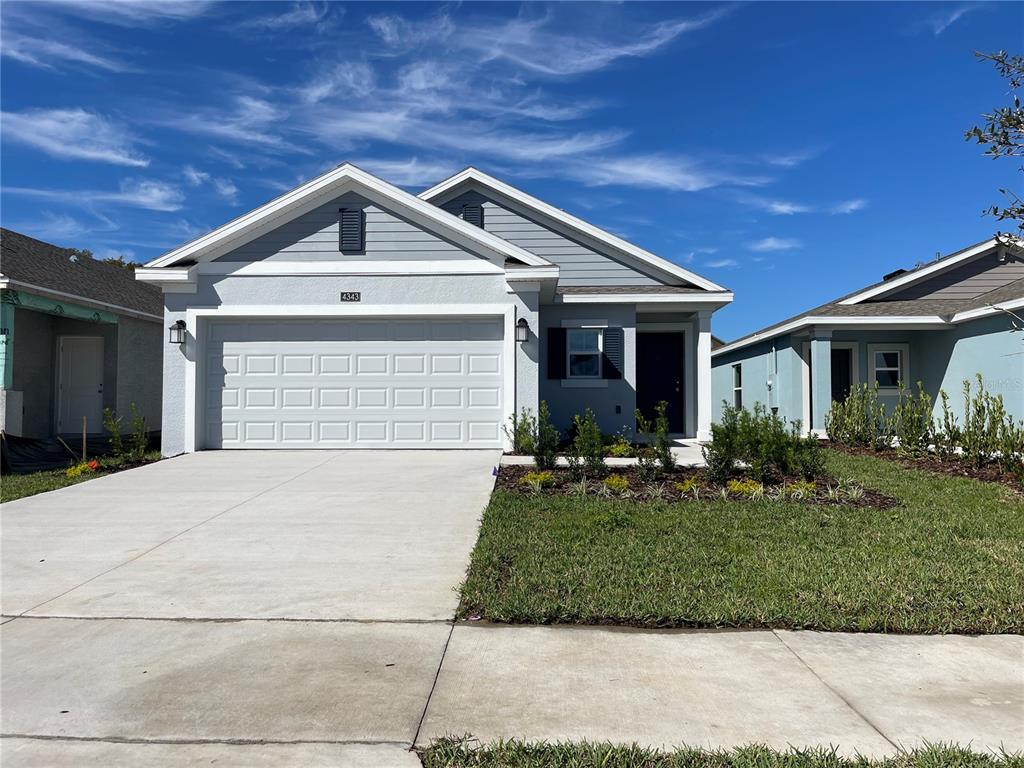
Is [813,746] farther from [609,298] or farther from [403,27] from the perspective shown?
[609,298]

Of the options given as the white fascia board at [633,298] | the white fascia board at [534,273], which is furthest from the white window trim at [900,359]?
the white fascia board at [534,273]

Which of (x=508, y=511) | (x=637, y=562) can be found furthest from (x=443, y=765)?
(x=508, y=511)

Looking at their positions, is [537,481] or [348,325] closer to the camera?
[537,481]

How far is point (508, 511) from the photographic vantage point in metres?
7.19

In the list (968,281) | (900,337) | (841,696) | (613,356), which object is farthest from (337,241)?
(968,281)

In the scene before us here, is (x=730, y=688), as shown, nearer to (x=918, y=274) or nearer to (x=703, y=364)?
(x=703, y=364)

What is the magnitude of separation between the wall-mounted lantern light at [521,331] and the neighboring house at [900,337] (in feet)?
24.0

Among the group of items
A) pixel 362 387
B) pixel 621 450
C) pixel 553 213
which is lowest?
pixel 621 450

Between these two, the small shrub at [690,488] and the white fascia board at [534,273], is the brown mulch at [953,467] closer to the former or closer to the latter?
the small shrub at [690,488]

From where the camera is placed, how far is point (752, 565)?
16.9 feet

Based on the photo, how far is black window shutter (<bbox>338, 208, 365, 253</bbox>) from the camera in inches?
468

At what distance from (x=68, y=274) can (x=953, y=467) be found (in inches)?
756

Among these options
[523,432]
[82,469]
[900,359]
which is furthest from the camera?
[900,359]

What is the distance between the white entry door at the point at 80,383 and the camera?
620 inches
